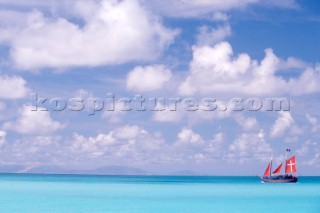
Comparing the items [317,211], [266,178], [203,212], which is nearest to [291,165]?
[266,178]

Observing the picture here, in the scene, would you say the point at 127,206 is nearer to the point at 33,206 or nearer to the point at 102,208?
the point at 102,208

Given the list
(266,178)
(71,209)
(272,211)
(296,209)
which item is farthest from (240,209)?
(266,178)

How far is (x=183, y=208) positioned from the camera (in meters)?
47.5

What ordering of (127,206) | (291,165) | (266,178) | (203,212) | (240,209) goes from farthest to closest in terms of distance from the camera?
(266,178) < (291,165) < (127,206) < (240,209) < (203,212)

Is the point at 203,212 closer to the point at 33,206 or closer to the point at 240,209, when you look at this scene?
the point at 240,209

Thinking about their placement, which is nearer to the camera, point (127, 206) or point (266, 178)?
point (127, 206)

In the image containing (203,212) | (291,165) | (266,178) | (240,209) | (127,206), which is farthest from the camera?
(266,178)

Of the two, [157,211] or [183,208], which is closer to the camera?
[157,211]

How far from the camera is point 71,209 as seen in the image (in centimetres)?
4481

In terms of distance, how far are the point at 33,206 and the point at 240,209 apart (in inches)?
713

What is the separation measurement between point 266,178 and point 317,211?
210 feet

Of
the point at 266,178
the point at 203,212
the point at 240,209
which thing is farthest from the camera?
the point at 266,178

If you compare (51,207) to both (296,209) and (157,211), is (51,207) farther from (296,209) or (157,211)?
(296,209)

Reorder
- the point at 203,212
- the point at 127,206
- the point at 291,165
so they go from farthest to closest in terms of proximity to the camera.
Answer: the point at 291,165 → the point at 127,206 → the point at 203,212
